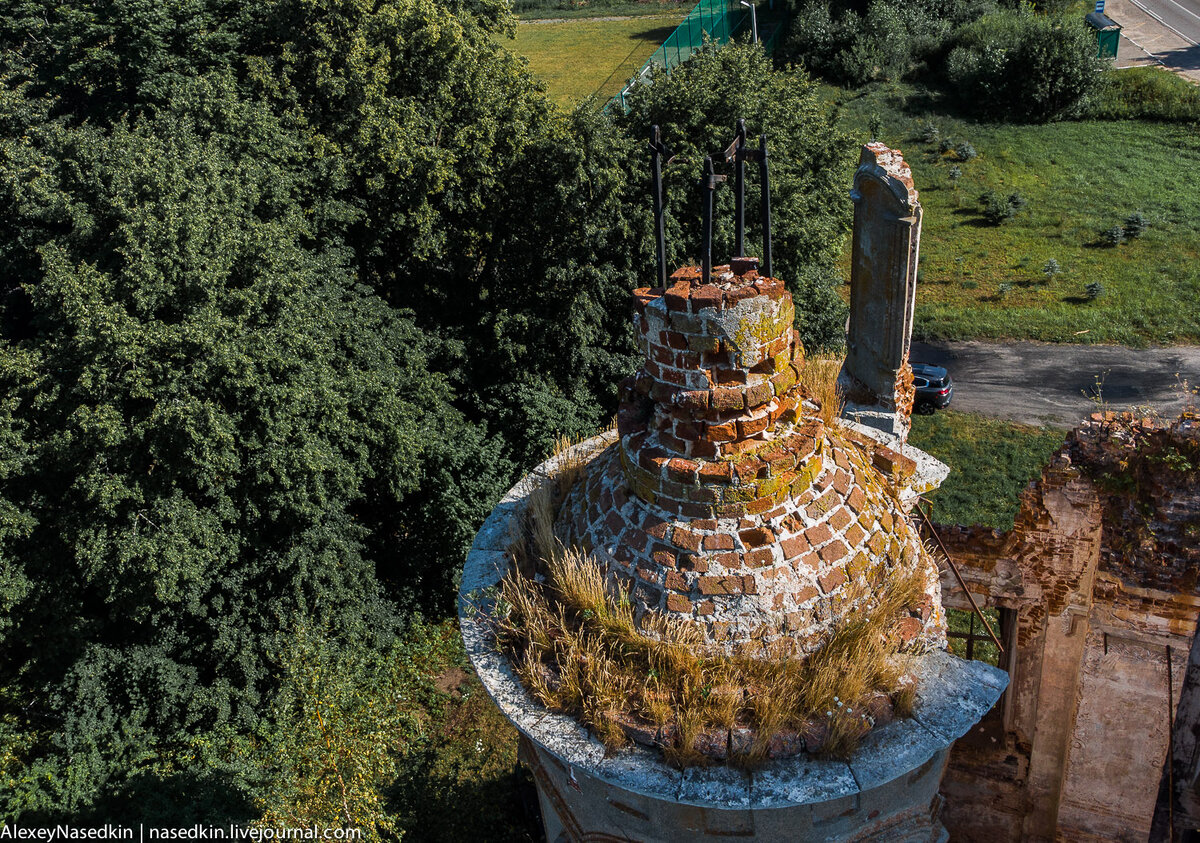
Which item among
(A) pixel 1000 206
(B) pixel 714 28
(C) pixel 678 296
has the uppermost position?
(B) pixel 714 28

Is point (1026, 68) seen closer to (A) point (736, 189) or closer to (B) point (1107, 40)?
(B) point (1107, 40)

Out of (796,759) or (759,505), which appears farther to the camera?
(759,505)

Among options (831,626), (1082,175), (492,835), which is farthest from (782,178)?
(1082,175)

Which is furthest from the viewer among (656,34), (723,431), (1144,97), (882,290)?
(656,34)

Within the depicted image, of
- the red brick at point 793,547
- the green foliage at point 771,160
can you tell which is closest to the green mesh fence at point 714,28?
the green foliage at point 771,160

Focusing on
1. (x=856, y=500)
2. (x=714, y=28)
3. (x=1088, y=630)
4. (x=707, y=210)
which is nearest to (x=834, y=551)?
(x=856, y=500)

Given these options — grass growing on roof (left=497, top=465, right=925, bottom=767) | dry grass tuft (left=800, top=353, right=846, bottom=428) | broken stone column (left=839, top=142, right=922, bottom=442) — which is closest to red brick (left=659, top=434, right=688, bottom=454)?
grass growing on roof (left=497, top=465, right=925, bottom=767)

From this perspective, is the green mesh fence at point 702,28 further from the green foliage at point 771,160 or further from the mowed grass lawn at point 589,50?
the green foliage at point 771,160

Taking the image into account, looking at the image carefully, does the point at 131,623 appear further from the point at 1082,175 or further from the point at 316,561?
the point at 1082,175
